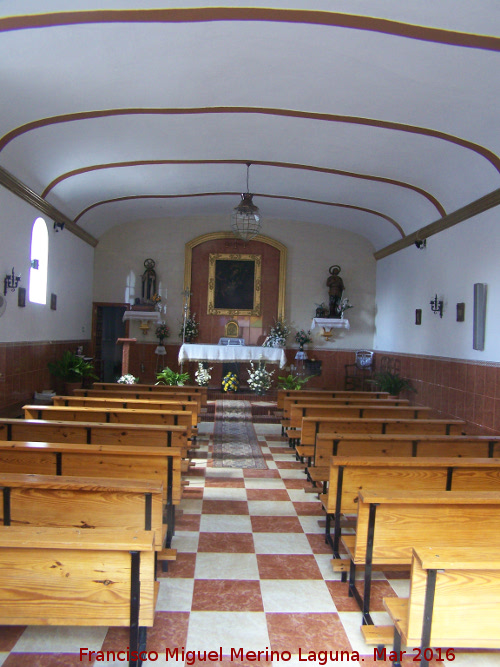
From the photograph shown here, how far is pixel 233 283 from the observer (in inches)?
Result: 516

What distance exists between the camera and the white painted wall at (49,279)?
24.9ft

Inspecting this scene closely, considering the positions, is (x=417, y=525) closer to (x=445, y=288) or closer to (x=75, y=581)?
(x=75, y=581)

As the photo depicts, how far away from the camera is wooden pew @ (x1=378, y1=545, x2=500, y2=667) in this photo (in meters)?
2.05

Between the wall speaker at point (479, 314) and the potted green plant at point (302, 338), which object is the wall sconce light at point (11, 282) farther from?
the potted green plant at point (302, 338)

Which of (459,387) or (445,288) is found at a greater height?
(445,288)

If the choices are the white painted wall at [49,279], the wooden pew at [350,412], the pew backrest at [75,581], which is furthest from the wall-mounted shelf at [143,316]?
the pew backrest at [75,581]

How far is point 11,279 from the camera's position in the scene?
761 cm

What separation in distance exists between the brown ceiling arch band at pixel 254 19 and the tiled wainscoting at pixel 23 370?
14.6 ft

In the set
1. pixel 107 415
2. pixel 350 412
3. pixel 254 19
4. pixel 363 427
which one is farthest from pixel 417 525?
pixel 254 19

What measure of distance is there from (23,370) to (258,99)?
5.41 metres

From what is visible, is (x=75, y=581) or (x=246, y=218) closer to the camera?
(x=75, y=581)

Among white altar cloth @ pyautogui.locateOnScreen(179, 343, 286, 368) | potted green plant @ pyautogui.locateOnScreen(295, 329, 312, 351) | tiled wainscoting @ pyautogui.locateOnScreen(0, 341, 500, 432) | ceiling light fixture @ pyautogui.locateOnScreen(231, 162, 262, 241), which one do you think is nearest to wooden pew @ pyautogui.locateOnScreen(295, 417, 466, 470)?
tiled wainscoting @ pyautogui.locateOnScreen(0, 341, 500, 432)

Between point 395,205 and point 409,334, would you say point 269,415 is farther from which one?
point 395,205

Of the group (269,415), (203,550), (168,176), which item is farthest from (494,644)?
(168,176)
